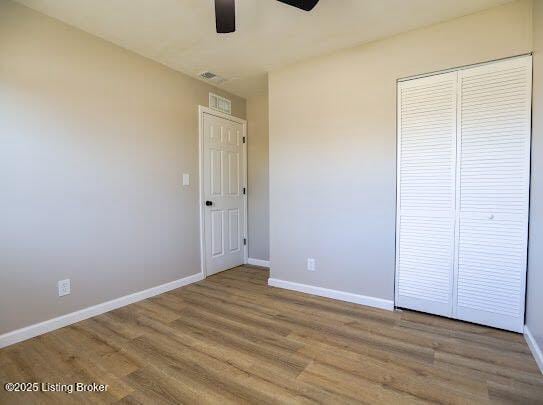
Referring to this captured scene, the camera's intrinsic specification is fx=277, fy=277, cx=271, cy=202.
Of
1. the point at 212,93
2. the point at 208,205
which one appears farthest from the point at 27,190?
the point at 212,93

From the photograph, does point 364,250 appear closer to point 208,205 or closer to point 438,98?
point 438,98

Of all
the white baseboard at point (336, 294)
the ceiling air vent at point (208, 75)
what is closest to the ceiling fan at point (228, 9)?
the ceiling air vent at point (208, 75)

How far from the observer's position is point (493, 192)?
2.11m

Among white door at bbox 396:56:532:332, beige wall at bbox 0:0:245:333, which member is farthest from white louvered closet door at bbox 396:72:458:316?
beige wall at bbox 0:0:245:333

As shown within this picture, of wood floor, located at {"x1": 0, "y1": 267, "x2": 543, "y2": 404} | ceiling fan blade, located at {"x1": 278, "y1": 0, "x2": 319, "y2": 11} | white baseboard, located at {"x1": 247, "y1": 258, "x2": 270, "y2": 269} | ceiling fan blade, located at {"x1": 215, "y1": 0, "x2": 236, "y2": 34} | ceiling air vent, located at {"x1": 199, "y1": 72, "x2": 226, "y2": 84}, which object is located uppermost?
ceiling air vent, located at {"x1": 199, "y1": 72, "x2": 226, "y2": 84}

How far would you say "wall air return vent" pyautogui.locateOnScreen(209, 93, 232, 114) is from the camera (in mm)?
3547

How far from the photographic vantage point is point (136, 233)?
2766 millimetres

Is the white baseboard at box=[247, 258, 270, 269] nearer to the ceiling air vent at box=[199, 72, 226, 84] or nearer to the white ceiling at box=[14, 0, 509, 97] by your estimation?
the ceiling air vent at box=[199, 72, 226, 84]

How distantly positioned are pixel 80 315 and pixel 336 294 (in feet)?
7.59

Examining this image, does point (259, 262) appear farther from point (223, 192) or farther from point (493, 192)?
point (493, 192)

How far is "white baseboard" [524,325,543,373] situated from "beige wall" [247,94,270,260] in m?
2.77

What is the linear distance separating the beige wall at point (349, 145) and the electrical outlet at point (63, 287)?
1937 mm

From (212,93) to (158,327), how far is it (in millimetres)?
2745

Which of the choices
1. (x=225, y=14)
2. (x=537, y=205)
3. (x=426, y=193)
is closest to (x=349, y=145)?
(x=426, y=193)
